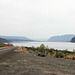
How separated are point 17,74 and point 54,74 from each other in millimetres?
2563

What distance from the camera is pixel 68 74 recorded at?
325 inches

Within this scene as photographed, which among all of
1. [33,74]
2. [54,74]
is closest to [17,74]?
[33,74]

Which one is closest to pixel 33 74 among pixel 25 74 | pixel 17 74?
pixel 25 74

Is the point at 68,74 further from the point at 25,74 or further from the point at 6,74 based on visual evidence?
the point at 6,74

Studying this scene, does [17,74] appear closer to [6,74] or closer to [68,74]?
[6,74]

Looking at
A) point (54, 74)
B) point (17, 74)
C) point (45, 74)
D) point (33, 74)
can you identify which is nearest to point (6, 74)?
point (17, 74)

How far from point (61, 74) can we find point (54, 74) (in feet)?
1.64

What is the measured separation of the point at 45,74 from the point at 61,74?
1.13 meters

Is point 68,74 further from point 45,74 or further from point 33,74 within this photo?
point 33,74

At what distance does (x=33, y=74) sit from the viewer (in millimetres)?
8070

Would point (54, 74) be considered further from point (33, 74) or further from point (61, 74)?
point (33, 74)

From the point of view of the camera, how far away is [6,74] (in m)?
7.95

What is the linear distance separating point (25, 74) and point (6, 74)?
1.30 meters

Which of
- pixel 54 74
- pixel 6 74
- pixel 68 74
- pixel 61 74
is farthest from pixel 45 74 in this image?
pixel 6 74
